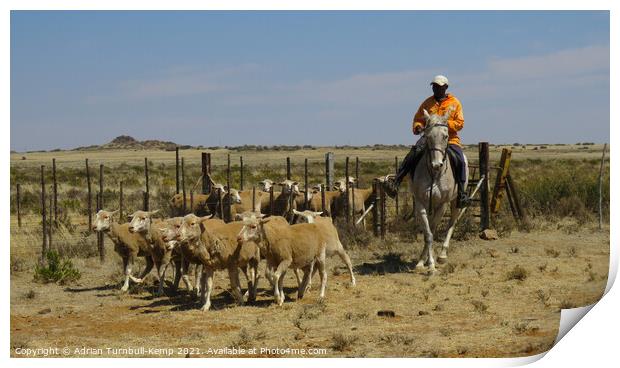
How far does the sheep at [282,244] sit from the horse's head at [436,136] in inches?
123

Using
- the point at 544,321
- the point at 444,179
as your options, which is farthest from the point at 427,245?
the point at 544,321

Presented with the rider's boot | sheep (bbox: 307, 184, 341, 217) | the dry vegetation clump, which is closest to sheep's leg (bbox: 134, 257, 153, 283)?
the rider's boot

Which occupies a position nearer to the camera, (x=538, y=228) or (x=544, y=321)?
(x=544, y=321)

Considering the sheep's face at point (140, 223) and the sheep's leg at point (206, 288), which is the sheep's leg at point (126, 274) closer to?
the sheep's face at point (140, 223)

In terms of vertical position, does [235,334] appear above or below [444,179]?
below

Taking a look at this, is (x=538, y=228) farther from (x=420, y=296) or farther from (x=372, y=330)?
(x=372, y=330)

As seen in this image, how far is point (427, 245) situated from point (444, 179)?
4.38ft

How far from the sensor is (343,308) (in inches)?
514

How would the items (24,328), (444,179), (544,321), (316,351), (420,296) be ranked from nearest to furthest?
(316,351), (544,321), (24,328), (420,296), (444,179)

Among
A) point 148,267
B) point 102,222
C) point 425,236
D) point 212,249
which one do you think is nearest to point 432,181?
point 425,236

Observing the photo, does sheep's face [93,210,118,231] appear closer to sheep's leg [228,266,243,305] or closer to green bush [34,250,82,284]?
green bush [34,250,82,284]

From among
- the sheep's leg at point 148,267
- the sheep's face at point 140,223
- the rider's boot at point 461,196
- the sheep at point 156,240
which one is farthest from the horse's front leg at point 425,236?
the sheep's face at point 140,223

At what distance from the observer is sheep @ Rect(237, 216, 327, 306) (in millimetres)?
13172

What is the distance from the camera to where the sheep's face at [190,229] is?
1299 cm
